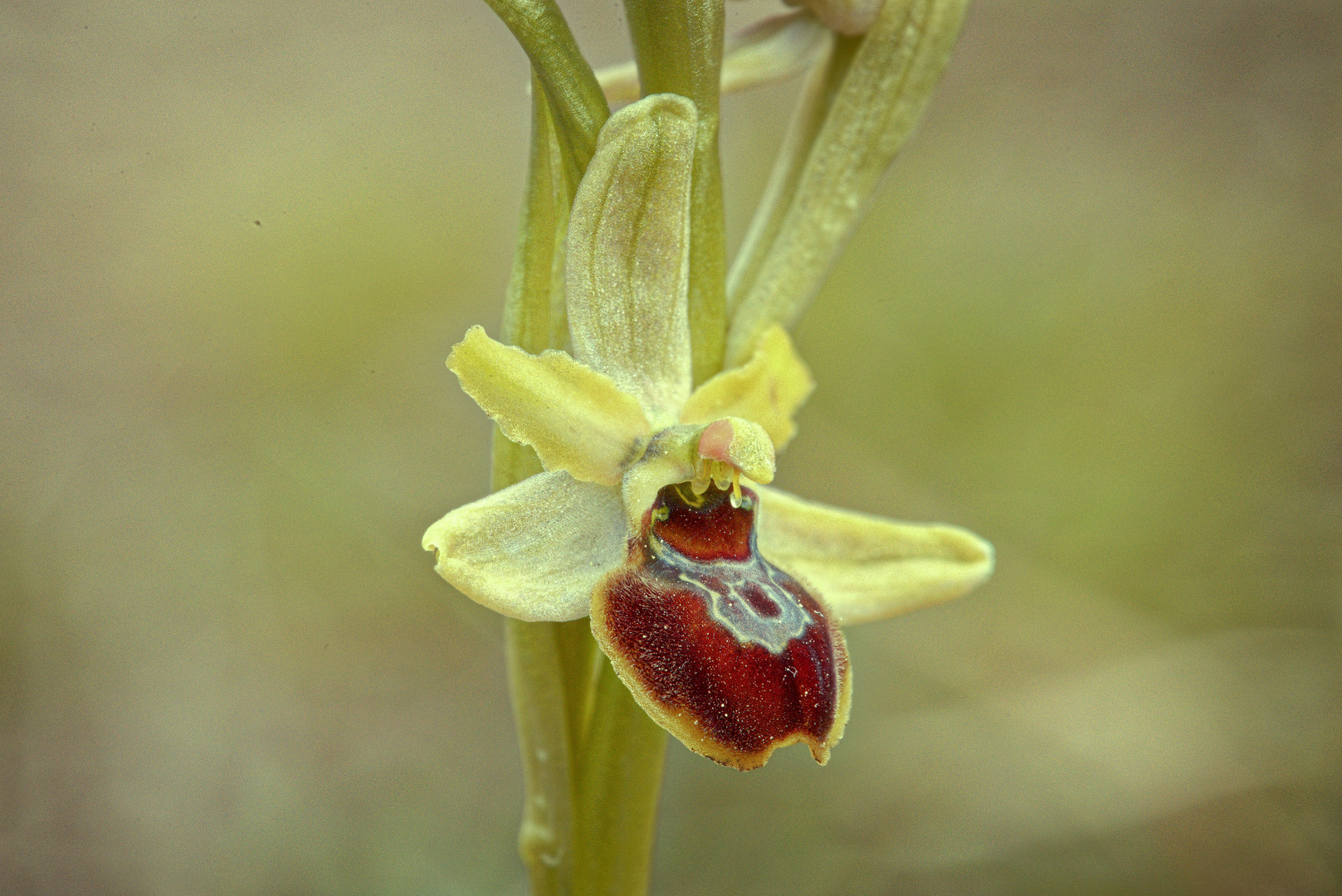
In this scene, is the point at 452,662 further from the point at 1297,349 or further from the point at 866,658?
the point at 1297,349

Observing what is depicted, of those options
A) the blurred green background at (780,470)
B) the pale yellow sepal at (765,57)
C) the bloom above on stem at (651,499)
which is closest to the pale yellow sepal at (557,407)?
the bloom above on stem at (651,499)

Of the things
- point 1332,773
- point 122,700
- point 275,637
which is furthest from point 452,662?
point 1332,773

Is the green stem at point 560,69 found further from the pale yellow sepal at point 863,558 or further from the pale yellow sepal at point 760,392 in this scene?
the pale yellow sepal at point 863,558

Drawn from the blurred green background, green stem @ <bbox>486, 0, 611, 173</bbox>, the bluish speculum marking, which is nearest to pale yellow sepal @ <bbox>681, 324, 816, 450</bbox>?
the bluish speculum marking

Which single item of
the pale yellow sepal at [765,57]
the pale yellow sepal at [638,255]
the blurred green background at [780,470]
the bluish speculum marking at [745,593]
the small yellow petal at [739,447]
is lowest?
the blurred green background at [780,470]

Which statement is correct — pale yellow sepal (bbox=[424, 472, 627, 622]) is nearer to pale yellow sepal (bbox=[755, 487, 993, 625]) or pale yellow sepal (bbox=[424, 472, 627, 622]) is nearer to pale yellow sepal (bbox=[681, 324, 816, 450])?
pale yellow sepal (bbox=[681, 324, 816, 450])

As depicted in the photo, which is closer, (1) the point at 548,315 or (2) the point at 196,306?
(1) the point at 548,315

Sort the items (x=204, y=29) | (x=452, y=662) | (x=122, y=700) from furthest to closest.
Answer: (x=452, y=662), (x=122, y=700), (x=204, y=29)
